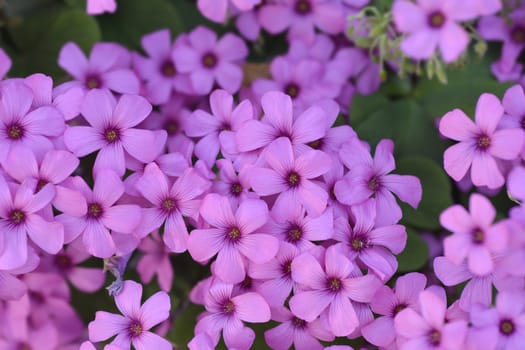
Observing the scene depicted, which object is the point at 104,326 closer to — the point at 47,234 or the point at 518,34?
the point at 47,234

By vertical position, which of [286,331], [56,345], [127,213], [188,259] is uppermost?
[127,213]

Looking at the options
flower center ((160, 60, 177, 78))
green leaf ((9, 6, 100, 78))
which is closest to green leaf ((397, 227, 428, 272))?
flower center ((160, 60, 177, 78))

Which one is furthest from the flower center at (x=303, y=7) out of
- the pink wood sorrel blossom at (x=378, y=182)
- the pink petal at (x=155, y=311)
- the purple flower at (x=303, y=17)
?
the pink petal at (x=155, y=311)

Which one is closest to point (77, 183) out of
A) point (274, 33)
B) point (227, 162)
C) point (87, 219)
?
point (87, 219)

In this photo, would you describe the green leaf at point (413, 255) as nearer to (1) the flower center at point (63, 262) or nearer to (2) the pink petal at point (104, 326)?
(2) the pink petal at point (104, 326)

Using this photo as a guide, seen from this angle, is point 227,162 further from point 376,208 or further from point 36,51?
point 36,51

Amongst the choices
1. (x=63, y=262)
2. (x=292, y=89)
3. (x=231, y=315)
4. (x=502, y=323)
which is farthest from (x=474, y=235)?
(x=63, y=262)

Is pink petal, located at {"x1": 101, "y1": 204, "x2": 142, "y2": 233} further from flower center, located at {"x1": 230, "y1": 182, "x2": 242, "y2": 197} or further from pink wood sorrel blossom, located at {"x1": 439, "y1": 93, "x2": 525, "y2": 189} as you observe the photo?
pink wood sorrel blossom, located at {"x1": 439, "y1": 93, "x2": 525, "y2": 189}
